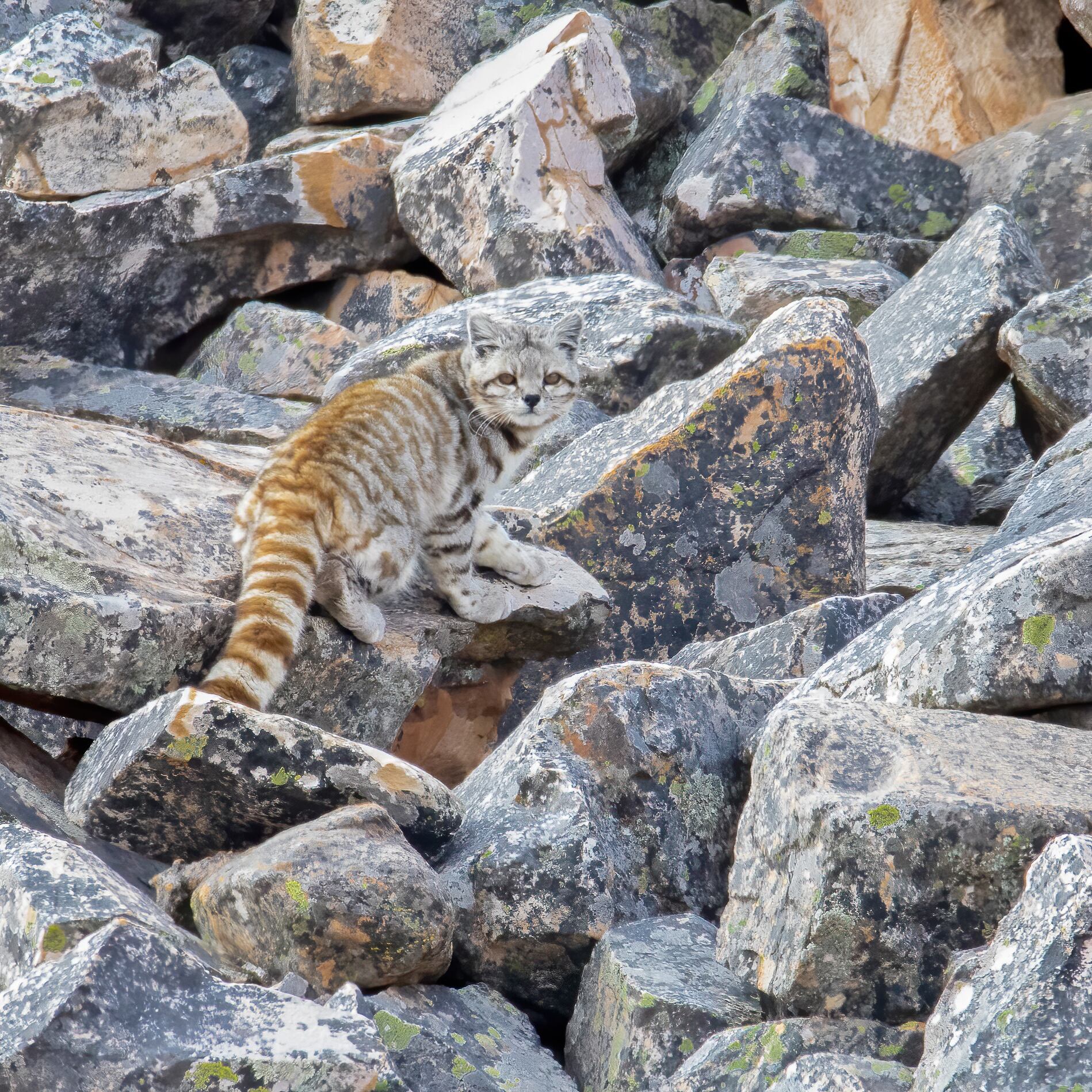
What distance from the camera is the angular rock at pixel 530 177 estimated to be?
33.7 ft

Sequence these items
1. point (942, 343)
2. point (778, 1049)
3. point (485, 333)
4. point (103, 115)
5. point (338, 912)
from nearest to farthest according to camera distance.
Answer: point (778, 1049)
point (338, 912)
point (485, 333)
point (942, 343)
point (103, 115)

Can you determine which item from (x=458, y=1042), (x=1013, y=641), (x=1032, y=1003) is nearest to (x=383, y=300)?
(x=1013, y=641)

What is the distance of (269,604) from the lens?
464 cm

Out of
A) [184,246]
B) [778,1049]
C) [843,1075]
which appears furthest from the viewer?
[184,246]

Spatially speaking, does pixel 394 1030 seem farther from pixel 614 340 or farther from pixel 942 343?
pixel 614 340

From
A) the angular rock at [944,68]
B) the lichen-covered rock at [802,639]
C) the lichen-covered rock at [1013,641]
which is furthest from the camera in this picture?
the angular rock at [944,68]

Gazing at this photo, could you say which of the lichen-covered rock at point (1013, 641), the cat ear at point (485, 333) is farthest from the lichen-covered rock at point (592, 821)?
the cat ear at point (485, 333)

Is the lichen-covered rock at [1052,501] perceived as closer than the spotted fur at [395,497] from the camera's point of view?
No

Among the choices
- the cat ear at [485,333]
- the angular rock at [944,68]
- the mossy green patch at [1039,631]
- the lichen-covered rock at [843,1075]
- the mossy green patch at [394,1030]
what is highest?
the angular rock at [944,68]

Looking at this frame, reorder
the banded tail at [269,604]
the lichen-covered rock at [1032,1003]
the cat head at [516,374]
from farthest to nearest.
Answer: the cat head at [516,374] < the banded tail at [269,604] < the lichen-covered rock at [1032,1003]

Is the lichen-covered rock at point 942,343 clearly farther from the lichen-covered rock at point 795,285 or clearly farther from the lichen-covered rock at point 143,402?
the lichen-covered rock at point 143,402

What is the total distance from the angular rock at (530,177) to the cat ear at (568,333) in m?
3.56

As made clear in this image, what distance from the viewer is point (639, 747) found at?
405 centimetres

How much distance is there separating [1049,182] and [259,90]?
7.19m
